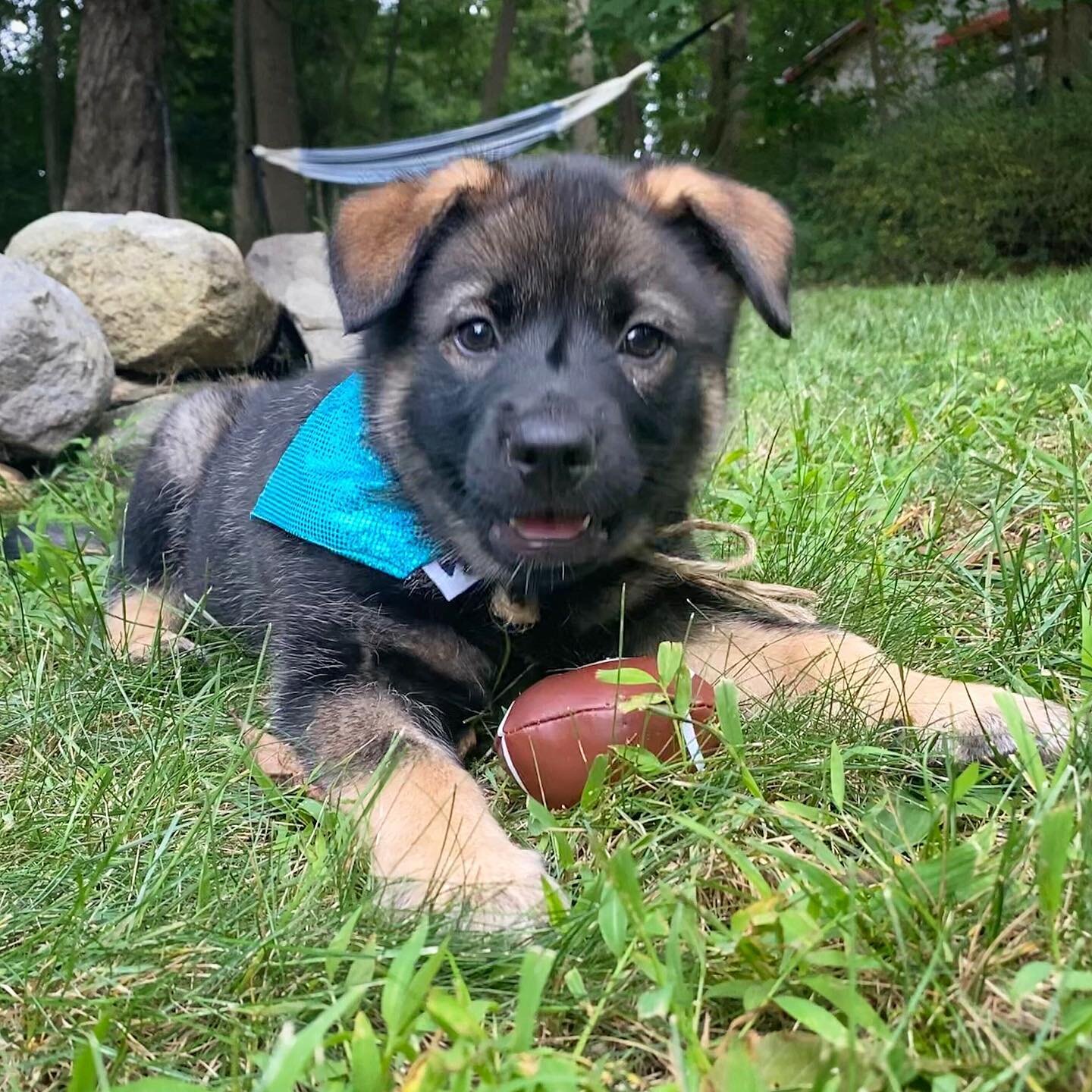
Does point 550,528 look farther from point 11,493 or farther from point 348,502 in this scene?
point 11,493

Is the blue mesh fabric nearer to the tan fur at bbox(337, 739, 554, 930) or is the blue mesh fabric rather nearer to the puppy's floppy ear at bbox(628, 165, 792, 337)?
the tan fur at bbox(337, 739, 554, 930)

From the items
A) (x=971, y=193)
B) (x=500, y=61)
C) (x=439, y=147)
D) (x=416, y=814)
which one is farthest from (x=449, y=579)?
(x=500, y=61)

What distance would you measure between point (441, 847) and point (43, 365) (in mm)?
3877

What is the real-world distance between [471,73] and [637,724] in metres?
27.5

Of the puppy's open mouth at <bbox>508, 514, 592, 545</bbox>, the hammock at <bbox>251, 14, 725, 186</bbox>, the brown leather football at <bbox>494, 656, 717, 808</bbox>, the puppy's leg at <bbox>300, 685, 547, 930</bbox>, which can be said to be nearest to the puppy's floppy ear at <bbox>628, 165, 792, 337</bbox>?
the puppy's open mouth at <bbox>508, 514, 592, 545</bbox>

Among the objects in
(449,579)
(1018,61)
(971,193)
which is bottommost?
(449,579)

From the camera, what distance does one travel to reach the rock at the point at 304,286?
22.8 ft

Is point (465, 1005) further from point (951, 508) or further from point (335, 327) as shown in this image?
point (335, 327)

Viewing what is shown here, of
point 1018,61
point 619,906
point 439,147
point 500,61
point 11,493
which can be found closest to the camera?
point 619,906

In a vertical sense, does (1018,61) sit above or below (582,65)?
below

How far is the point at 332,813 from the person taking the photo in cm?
182

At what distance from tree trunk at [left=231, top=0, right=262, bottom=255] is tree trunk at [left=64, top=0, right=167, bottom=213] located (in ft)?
12.0

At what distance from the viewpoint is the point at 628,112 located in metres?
19.0

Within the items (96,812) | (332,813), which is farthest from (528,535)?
(96,812)
